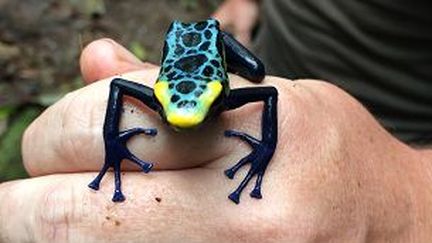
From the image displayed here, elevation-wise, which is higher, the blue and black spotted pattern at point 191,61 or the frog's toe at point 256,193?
the blue and black spotted pattern at point 191,61

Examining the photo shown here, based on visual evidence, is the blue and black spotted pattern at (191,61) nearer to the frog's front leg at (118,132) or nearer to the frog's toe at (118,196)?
the frog's front leg at (118,132)

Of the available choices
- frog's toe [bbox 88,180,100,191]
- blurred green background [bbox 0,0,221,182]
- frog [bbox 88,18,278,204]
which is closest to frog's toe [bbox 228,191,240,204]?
frog [bbox 88,18,278,204]

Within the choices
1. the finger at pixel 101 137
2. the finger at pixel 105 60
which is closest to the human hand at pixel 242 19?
the finger at pixel 105 60

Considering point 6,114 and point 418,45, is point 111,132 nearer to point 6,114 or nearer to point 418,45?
point 418,45

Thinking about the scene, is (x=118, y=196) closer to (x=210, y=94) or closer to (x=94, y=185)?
(x=94, y=185)

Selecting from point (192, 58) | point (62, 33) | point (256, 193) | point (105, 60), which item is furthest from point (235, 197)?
point (62, 33)

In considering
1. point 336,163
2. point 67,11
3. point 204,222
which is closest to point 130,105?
point 204,222

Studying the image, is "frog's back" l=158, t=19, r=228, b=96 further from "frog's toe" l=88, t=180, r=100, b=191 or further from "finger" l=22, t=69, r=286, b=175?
"frog's toe" l=88, t=180, r=100, b=191
